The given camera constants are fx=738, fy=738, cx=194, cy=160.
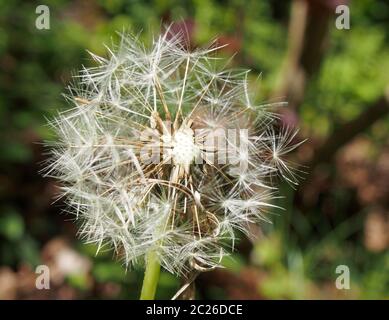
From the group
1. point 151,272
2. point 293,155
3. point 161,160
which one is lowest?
point 151,272

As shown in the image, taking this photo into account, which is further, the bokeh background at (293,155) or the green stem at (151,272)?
the bokeh background at (293,155)

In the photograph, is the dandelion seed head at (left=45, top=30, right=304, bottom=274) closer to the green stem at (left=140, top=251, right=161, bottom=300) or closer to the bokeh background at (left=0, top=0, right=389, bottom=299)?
the green stem at (left=140, top=251, right=161, bottom=300)

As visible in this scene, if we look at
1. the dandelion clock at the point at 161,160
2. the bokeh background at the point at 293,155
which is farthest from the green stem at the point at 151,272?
the bokeh background at the point at 293,155

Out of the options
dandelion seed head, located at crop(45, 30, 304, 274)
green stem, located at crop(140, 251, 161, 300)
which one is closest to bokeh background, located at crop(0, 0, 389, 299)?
dandelion seed head, located at crop(45, 30, 304, 274)

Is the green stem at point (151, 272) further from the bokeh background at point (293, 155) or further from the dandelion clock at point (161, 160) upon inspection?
the bokeh background at point (293, 155)

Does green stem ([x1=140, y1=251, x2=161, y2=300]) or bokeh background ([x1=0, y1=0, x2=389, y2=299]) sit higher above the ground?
bokeh background ([x1=0, y1=0, x2=389, y2=299])

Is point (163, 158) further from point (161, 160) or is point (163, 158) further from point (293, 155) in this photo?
point (293, 155)

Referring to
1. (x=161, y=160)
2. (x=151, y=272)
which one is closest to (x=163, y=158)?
(x=161, y=160)

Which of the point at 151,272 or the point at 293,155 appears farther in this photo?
the point at 293,155
